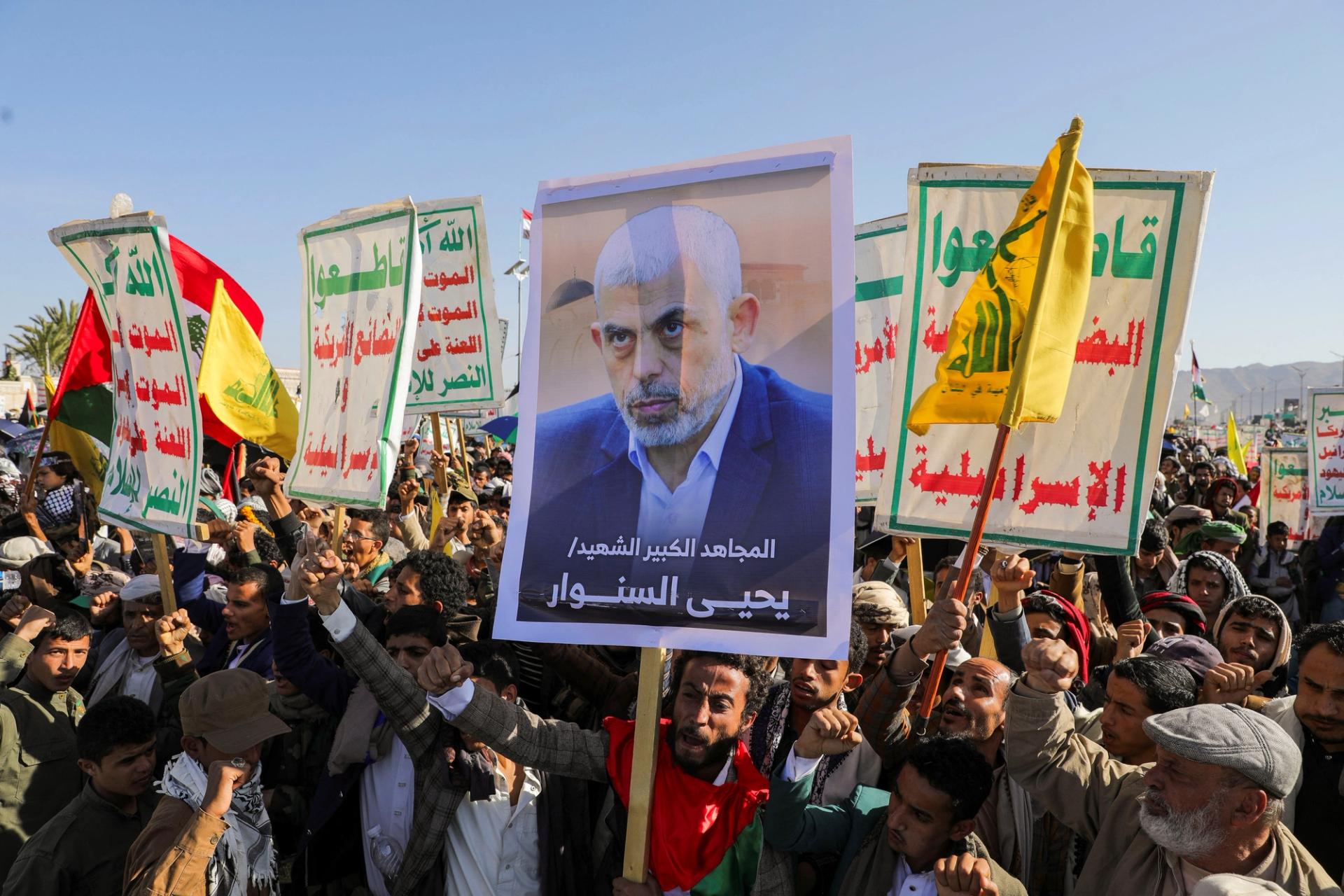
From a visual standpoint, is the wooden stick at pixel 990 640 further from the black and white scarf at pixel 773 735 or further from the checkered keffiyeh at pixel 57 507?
the checkered keffiyeh at pixel 57 507

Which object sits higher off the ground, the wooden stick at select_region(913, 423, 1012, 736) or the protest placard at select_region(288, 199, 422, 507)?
the protest placard at select_region(288, 199, 422, 507)

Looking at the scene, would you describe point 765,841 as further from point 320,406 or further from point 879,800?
point 320,406

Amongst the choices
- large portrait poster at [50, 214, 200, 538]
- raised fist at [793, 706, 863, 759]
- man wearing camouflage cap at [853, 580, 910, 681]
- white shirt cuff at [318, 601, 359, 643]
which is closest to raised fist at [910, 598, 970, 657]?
raised fist at [793, 706, 863, 759]

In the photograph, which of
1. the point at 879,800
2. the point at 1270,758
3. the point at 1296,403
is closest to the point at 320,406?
the point at 879,800

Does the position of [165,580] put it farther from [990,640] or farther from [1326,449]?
[1326,449]

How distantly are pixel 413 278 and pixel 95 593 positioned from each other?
2.82 m

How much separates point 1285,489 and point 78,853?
40.0 feet

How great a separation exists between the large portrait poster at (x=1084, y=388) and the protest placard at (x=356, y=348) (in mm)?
2254

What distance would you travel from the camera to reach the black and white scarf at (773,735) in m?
3.13

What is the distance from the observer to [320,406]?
5305 mm

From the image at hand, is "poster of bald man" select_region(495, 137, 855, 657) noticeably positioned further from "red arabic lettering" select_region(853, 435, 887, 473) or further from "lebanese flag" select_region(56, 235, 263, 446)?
"lebanese flag" select_region(56, 235, 263, 446)

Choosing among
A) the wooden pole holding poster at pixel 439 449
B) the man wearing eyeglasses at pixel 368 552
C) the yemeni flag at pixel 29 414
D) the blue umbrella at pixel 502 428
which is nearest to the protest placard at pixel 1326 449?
the wooden pole holding poster at pixel 439 449

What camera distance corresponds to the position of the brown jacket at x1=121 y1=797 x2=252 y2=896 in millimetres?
2764

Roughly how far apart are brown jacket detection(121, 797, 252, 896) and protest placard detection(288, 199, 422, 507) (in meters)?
1.88
